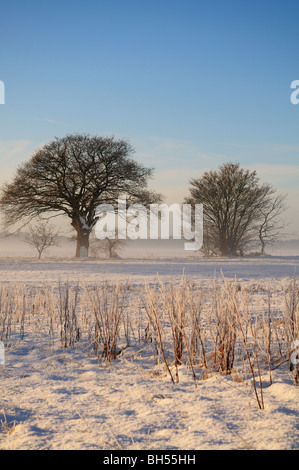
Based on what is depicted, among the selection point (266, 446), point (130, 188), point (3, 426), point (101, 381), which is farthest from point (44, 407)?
point (130, 188)

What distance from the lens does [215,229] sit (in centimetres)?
3045

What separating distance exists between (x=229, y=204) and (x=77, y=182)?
12.0 meters

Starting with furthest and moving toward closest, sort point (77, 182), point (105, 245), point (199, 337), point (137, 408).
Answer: point (105, 245)
point (77, 182)
point (199, 337)
point (137, 408)

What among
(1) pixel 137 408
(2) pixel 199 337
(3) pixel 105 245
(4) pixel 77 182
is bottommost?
(1) pixel 137 408

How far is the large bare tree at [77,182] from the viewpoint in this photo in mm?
24750

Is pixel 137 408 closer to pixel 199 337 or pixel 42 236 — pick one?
pixel 199 337

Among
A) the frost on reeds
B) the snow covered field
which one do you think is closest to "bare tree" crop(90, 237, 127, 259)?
the frost on reeds

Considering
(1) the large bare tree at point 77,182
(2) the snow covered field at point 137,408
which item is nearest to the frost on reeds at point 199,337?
(2) the snow covered field at point 137,408

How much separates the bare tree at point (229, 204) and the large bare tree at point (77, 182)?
5.24 meters

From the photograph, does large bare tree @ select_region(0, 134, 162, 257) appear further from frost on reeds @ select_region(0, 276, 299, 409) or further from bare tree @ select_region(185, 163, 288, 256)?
frost on reeds @ select_region(0, 276, 299, 409)

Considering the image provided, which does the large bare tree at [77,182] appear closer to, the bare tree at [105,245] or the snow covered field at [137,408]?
the bare tree at [105,245]

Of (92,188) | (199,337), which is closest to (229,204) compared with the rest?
(92,188)

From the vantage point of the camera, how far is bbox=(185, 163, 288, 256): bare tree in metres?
29.0

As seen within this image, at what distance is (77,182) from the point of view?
25.6 meters
